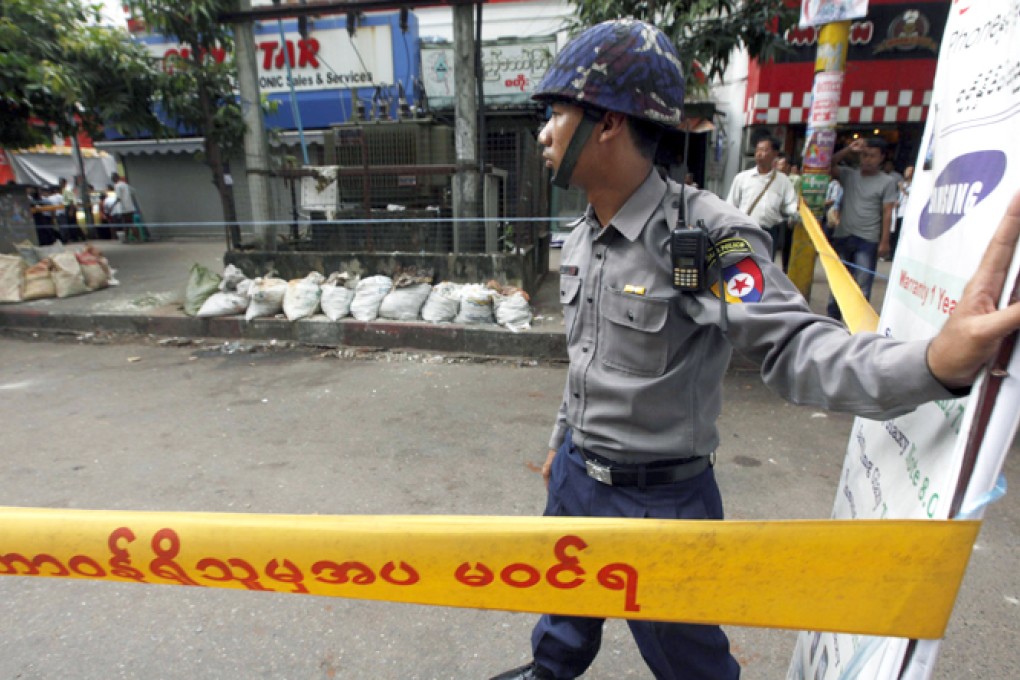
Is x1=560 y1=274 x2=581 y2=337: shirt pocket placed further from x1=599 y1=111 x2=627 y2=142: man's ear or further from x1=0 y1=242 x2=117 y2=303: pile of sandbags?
x1=0 y1=242 x2=117 y2=303: pile of sandbags

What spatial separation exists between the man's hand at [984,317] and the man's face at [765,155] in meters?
5.36

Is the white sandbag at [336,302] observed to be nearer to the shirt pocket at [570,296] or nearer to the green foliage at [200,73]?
the green foliage at [200,73]

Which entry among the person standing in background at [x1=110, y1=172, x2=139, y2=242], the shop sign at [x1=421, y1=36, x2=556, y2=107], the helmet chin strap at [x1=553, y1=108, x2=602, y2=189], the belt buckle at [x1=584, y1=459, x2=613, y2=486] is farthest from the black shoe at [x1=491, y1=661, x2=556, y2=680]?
the person standing in background at [x1=110, y1=172, x2=139, y2=242]

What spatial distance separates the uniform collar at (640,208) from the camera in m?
1.29

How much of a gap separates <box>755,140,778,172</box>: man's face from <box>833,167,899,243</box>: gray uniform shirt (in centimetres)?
77

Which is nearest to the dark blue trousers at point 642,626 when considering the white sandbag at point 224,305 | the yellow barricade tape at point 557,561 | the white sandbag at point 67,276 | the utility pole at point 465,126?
the yellow barricade tape at point 557,561

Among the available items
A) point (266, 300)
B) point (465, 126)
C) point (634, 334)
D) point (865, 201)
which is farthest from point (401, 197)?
point (634, 334)

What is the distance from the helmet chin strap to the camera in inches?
47.9

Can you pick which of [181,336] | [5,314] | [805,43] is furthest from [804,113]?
[5,314]

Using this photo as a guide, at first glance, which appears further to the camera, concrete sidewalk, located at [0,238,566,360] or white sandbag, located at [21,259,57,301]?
white sandbag, located at [21,259,57,301]

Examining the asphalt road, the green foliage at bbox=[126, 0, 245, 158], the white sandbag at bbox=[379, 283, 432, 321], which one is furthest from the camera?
the green foliage at bbox=[126, 0, 245, 158]

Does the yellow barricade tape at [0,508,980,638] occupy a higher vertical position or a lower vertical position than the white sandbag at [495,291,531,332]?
higher

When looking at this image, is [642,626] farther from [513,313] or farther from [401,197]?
[401,197]

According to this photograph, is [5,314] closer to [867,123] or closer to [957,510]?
[957,510]
